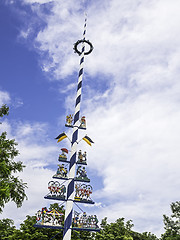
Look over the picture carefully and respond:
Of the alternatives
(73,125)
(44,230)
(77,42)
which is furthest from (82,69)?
(44,230)

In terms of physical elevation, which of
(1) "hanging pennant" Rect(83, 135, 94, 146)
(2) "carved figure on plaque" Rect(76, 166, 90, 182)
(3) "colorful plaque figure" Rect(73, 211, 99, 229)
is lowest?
(3) "colorful plaque figure" Rect(73, 211, 99, 229)

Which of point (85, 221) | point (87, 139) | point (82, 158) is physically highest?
point (87, 139)

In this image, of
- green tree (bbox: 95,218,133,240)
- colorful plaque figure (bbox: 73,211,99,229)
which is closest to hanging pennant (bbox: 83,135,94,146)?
colorful plaque figure (bbox: 73,211,99,229)

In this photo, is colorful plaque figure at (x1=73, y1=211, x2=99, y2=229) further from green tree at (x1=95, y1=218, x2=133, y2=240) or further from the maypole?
green tree at (x1=95, y1=218, x2=133, y2=240)

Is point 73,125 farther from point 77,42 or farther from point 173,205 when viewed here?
point 173,205

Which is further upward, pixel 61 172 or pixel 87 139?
pixel 87 139

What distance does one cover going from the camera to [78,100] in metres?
14.6

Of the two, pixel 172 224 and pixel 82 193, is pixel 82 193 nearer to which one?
pixel 82 193

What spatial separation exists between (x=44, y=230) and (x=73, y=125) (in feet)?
32.6

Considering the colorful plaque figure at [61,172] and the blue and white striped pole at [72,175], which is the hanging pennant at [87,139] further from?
the colorful plaque figure at [61,172]

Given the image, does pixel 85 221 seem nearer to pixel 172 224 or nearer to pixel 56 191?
pixel 56 191

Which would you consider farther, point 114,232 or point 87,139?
point 114,232

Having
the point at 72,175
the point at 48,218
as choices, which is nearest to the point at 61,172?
the point at 72,175

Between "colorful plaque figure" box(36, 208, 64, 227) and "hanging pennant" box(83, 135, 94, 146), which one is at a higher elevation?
"hanging pennant" box(83, 135, 94, 146)
